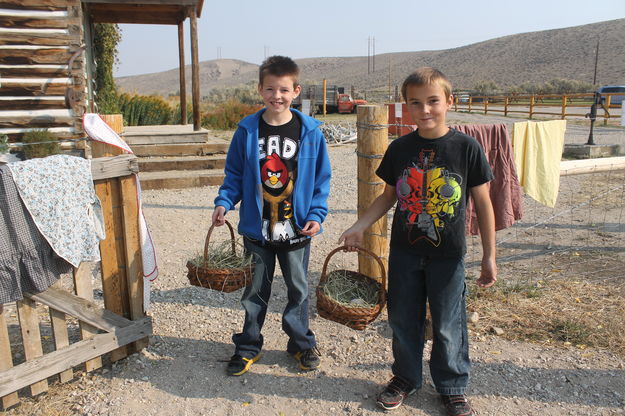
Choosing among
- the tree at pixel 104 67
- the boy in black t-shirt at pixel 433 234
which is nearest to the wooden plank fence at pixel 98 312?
the boy in black t-shirt at pixel 433 234

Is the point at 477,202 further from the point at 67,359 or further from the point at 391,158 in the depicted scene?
the point at 67,359

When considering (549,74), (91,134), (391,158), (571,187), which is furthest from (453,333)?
(549,74)

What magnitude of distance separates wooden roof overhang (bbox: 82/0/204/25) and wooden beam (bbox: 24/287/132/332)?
25.0ft

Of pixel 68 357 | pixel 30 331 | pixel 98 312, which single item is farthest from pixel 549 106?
pixel 30 331

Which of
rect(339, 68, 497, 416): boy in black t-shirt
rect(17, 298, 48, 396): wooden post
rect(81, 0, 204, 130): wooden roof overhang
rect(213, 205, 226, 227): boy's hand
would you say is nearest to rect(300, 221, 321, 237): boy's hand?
rect(339, 68, 497, 416): boy in black t-shirt

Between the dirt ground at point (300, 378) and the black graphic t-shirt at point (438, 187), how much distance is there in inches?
36.7

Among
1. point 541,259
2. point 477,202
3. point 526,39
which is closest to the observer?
point 477,202

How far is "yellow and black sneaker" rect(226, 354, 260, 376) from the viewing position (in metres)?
3.10

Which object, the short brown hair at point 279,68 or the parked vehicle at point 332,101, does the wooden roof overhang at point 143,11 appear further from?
the parked vehicle at point 332,101

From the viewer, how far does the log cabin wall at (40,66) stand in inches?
311

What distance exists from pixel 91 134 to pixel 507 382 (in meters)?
2.78

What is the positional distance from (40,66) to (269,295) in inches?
271

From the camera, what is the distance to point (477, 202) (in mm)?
2547

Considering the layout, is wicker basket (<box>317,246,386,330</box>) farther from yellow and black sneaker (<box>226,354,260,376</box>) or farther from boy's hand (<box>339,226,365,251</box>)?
yellow and black sneaker (<box>226,354,260,376</box>)
